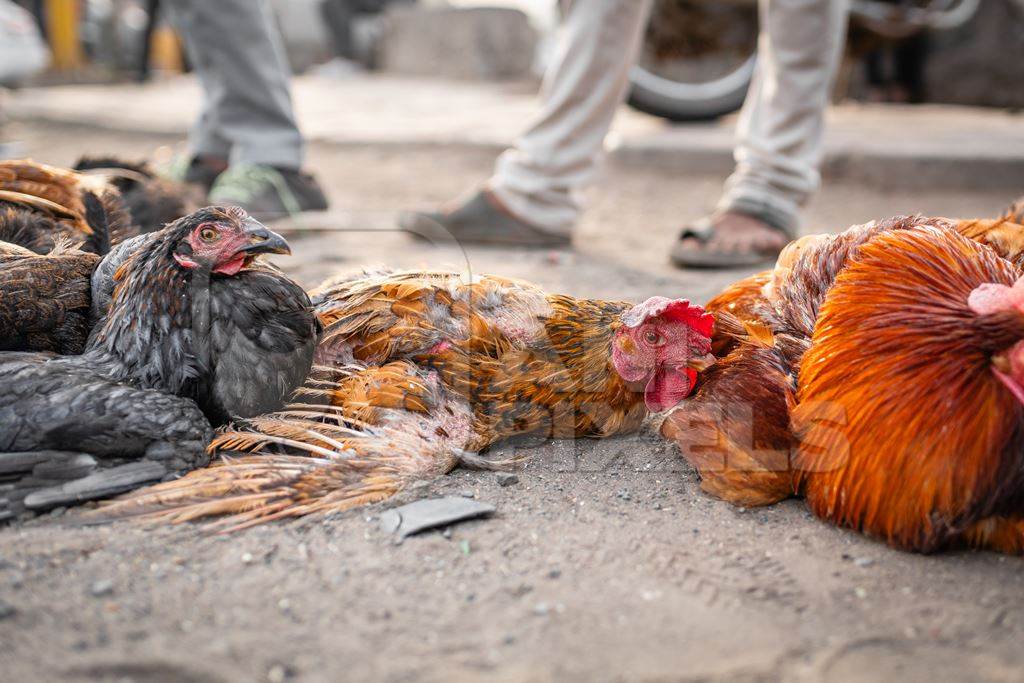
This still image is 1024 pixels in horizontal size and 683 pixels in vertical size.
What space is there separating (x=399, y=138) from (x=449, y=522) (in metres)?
6.34

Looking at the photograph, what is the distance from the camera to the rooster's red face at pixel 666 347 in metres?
2.26

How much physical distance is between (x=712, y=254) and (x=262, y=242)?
2.48m

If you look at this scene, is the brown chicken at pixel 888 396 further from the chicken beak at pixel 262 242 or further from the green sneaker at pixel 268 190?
the green sneaker at pixel 268 190

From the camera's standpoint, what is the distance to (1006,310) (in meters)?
1.77

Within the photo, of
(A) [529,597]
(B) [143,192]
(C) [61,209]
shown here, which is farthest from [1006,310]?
(B) [143,192]

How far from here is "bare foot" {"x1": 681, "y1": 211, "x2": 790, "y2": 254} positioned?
13.3ft

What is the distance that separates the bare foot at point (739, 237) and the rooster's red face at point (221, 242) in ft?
8.09

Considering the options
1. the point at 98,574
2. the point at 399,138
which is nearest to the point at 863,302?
the point at 98,574

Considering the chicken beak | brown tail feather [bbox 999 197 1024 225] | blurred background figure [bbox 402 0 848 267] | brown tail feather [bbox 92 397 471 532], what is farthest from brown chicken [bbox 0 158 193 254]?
brown tail feather [bbox 999 197 1024 225]

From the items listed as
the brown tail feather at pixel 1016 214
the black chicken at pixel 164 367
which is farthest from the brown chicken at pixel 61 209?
the brown tail feather at pixel 1016 214

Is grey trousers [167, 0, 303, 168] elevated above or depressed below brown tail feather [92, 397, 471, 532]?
above

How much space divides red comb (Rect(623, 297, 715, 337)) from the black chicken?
88cm

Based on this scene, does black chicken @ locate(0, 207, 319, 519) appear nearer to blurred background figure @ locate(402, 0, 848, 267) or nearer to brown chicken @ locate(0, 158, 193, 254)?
brown chicken @ locate(0, 158, 193, 254)

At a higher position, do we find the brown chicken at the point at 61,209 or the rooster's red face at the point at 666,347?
the brown chicken at the point at 61,209
